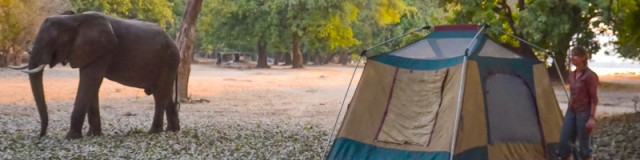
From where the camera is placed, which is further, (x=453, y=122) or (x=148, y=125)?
(x=148, y=125)

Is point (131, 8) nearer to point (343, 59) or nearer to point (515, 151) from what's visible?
point (343, 59)

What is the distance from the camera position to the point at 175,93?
1261 cm

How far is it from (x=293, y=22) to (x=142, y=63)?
1300 inches

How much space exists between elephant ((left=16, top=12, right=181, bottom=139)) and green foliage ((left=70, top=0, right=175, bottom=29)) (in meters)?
27.9

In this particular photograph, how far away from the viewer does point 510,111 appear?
28.0 feet

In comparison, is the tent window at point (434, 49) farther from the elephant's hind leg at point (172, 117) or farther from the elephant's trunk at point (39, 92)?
the elephant's trunk at point (39, 92)

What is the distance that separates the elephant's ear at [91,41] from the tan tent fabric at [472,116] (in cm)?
588

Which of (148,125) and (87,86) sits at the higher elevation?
(87,86)

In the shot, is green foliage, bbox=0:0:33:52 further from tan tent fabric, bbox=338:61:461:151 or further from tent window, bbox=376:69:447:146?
tent window, bbox=376:69:447:146

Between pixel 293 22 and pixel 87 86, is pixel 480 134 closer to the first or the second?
pixel 87 86

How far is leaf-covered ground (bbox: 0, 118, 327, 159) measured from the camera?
373 inches

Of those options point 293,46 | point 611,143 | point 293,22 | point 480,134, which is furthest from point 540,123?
point 293,46

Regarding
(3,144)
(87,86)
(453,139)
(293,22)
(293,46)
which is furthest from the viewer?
(293,46)

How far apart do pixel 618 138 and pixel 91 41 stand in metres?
8.24
